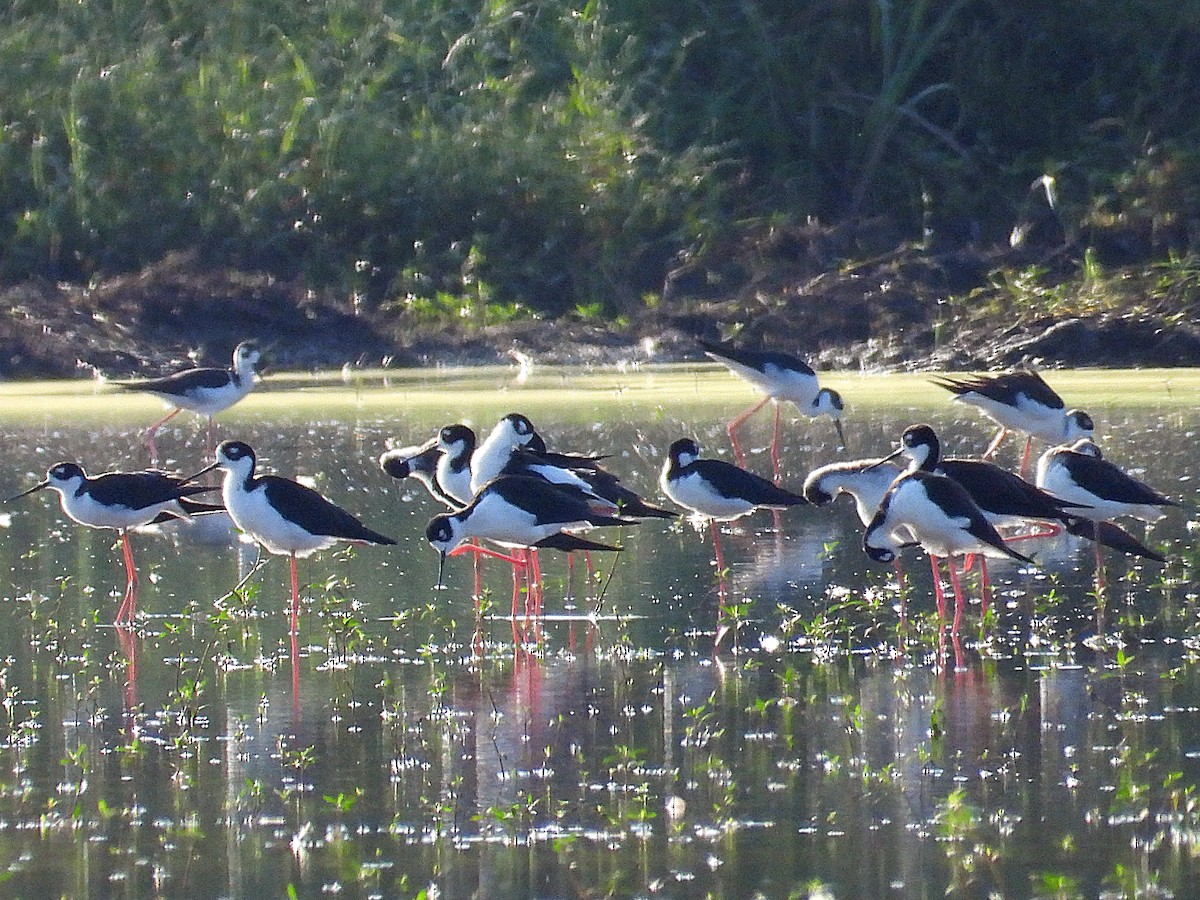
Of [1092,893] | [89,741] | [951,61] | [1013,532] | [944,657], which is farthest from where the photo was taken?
[951,61]

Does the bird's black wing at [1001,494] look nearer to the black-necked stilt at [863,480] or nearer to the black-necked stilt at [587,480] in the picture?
the black-necked stilt at [863,480]

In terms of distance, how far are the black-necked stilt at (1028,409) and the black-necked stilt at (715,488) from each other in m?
2.24

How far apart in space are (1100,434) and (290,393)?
5.76 meters

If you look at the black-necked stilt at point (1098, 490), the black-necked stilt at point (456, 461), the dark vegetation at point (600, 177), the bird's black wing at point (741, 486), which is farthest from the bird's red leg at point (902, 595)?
the dark vegetation at point (600, 177)

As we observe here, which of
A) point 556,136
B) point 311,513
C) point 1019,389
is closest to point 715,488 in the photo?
point 311,513

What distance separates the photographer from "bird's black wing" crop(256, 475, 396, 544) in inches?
297

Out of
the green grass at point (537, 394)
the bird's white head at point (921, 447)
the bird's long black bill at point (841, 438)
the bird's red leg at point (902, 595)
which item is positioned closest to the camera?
the bird's red leg at point (902, 595)

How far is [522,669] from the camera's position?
6441 mm

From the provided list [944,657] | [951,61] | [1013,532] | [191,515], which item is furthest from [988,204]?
[944,657]

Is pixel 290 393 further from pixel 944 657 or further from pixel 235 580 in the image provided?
pixel 944 657

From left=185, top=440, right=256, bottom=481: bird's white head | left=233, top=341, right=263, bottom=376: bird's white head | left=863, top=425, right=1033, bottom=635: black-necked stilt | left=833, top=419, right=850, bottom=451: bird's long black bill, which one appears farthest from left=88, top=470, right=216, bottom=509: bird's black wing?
left=233, top=341, right=263, bottom=376: bird's white head

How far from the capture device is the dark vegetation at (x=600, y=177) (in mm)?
17219

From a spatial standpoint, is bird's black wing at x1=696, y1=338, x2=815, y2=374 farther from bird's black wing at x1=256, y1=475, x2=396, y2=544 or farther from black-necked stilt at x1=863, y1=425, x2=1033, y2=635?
black-necked stilt at x1=863, y1=425, x2=1033, y2=635

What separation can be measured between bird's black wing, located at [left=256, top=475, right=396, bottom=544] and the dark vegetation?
8.99m
